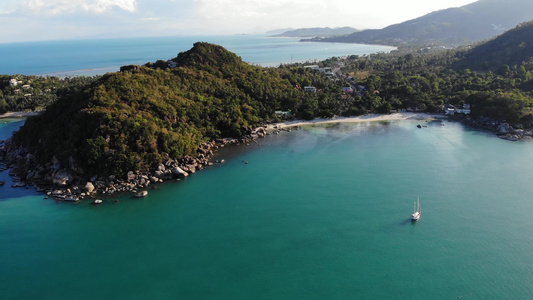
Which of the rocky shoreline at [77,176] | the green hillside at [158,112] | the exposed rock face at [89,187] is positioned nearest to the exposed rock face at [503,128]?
the green hillside at [158,112]

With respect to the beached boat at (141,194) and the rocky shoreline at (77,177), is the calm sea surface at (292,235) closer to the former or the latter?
the beached boat at (141,194)

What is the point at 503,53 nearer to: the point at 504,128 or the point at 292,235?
the point at 504,128

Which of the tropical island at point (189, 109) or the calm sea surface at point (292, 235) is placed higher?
the tropical island at point (189, 109)

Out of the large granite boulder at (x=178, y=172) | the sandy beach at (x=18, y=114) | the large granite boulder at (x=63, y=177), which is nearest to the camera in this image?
the large granite boulder at (x=63, y=177)

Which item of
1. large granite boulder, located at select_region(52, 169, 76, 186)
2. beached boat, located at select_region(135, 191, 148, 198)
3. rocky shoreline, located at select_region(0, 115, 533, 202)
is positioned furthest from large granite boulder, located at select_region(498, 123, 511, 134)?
large granite boulder, located at select_region(52, 169, 76, 186)

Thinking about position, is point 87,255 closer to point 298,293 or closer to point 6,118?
point 298,293

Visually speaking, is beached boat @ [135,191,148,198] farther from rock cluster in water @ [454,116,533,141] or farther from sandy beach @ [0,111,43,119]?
rock cluster in water @ [454,116,533,141]

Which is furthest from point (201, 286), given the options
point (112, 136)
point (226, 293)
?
point (112, 136)
